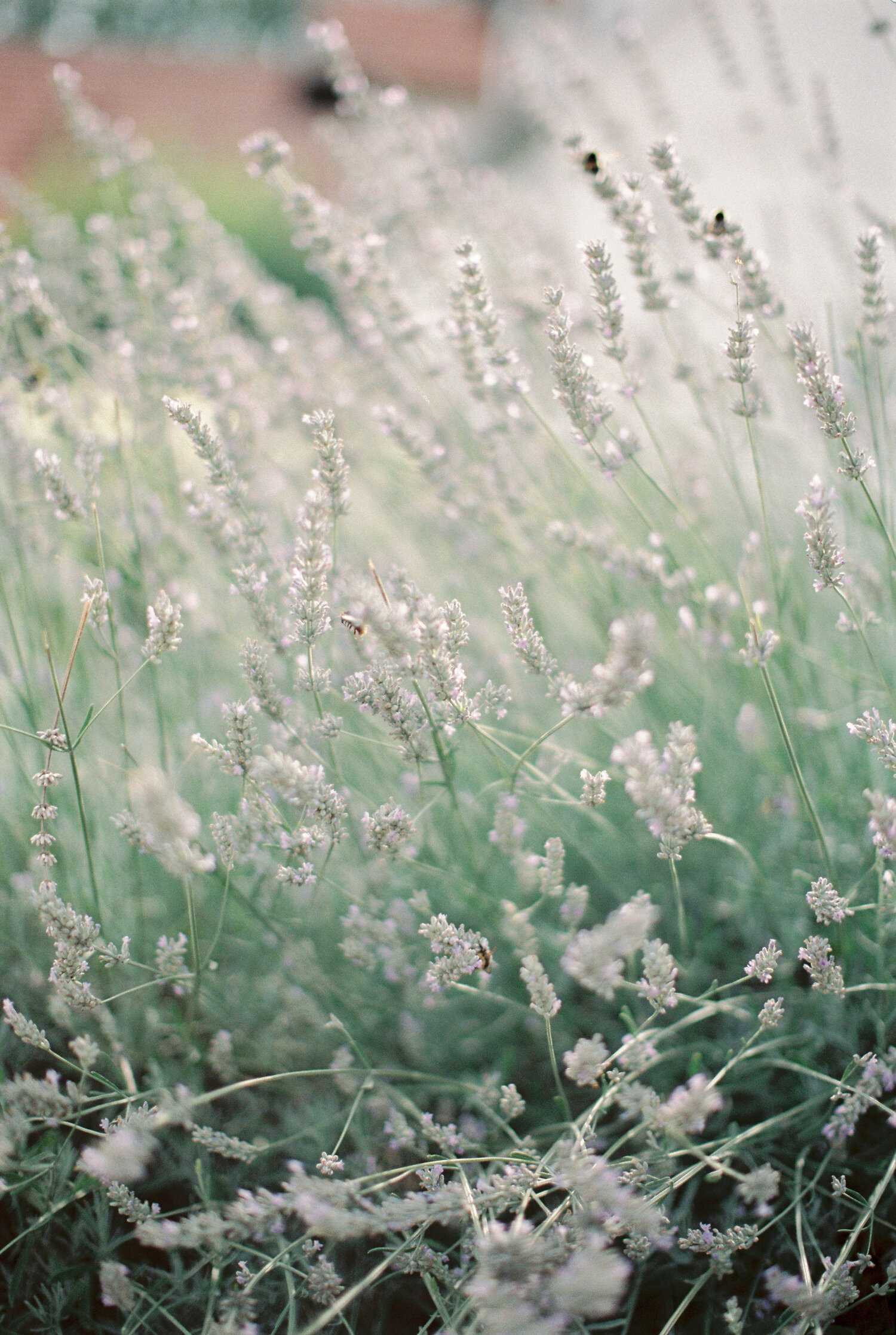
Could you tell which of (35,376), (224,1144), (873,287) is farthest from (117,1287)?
(873,287)

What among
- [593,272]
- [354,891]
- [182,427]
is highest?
[593,272]

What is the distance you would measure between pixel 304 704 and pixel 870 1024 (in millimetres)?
1038

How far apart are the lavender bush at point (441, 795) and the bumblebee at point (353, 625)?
0.05 m

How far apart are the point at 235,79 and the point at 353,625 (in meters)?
14.4

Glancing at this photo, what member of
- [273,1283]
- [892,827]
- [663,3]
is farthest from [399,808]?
[663,3]

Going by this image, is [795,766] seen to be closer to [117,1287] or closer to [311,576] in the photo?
[311,576]

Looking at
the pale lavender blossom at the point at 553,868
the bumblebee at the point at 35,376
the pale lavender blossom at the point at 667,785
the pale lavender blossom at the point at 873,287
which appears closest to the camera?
the pale lavender blossom at the point at 667,785

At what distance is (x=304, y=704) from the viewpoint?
1.57 meters

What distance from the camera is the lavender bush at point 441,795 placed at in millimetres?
812

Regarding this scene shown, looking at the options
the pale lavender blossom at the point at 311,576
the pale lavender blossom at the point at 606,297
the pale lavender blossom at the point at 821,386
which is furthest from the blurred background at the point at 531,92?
the pale lavender blossom at the point at 311,576

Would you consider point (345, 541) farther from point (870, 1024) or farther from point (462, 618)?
point (870, 1024)

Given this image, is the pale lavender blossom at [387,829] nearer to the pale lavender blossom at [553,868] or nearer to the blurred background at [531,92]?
the pale lavender blossom at [553,868]

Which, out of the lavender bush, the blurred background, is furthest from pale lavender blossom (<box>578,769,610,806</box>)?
the blurred background

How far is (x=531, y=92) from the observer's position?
202cm
